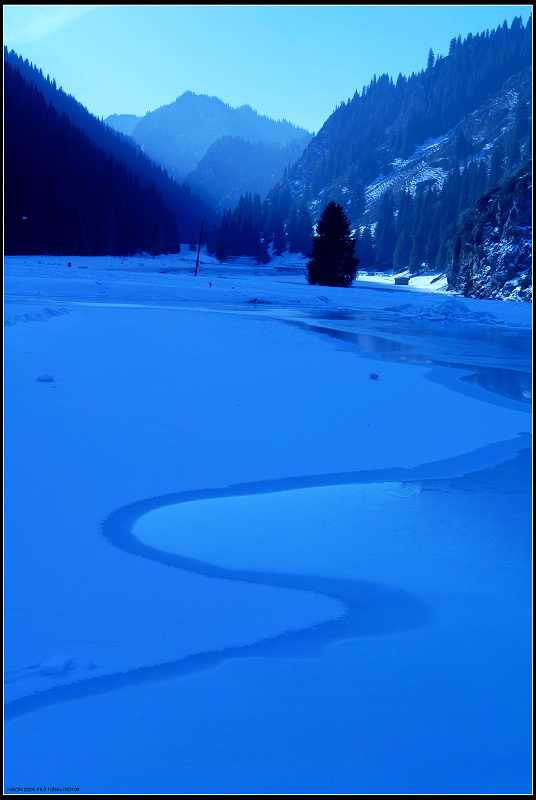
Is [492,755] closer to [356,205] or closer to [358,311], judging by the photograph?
[358,311]

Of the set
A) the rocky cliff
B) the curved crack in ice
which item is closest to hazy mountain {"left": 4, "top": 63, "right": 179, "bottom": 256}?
the rocky cliff

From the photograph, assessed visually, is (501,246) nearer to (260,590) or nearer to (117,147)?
(260,590)

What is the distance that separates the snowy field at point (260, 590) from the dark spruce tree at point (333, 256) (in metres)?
34.8

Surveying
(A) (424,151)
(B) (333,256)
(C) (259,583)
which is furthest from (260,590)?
(A) (424,151)

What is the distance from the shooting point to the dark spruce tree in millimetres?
40812

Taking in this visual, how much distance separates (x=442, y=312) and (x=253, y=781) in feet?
86.5

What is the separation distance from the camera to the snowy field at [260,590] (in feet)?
7.13

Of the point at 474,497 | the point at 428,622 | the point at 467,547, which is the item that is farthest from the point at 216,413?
the point at 428,622

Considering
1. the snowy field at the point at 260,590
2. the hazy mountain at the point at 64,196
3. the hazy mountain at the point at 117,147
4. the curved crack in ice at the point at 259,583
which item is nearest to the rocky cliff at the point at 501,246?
the hazy mountain at the point at 64,196

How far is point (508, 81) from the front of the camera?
167125 millimetres

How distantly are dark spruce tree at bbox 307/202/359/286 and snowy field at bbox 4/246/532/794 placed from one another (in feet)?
114

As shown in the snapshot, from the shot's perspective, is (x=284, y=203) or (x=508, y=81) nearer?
(x=284, y=203)

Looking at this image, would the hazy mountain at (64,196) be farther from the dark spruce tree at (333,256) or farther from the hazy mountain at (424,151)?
the dark spruce tree at (333,256)

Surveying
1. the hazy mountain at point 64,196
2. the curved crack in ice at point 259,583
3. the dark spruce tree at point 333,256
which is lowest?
the curved crack in ice at point 259,583
